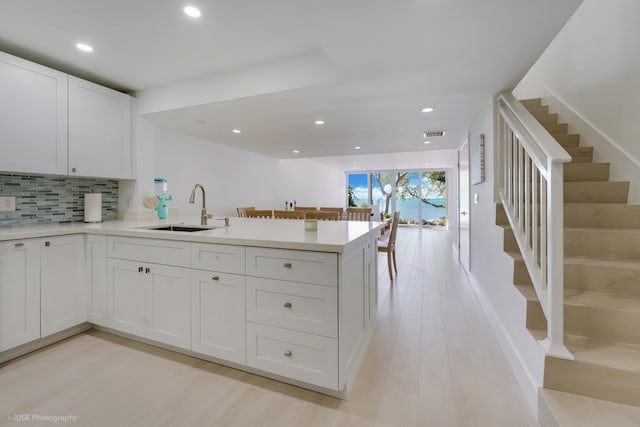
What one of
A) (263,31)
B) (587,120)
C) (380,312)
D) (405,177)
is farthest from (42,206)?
(405,177)

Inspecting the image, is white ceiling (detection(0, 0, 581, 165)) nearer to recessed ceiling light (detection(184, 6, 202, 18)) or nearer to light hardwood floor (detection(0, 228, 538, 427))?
recessed ceiling light (detection(184, 6, 202, 18))

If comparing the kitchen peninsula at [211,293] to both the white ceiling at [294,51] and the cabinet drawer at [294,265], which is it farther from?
the white ceiling at [294,51]

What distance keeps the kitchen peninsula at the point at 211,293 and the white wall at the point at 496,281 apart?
95 cm

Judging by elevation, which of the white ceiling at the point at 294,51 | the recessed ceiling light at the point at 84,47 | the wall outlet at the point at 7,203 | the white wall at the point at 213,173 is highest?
the recessed ceiling light at the point at 84,47

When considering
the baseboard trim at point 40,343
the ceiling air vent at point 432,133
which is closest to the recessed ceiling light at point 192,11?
the baseboard trim at point 40,343

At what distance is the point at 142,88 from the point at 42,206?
1.49m

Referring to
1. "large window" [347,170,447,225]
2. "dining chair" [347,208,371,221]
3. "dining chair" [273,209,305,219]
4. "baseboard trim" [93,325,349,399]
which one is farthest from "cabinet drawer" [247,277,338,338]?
"large window" [347,170,447,225]

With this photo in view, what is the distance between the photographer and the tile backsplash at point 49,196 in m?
2.26

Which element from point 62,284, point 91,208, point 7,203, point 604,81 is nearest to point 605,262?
point 604,81

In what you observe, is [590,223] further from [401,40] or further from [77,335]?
[77,335]

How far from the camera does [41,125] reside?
2201 mm

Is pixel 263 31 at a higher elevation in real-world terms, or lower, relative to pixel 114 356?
higher

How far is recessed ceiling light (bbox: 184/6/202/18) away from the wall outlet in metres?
2.11

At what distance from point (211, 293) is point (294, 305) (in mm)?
585
